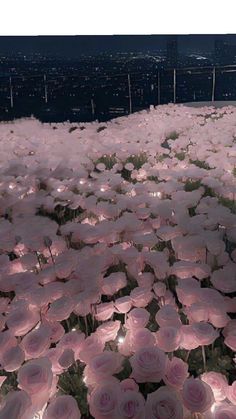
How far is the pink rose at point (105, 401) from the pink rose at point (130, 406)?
0.02 meters

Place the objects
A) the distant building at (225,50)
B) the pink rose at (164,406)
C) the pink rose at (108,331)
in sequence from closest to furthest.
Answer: the pink rose at (164,406) → the pink rose at (108,331) → the distant building at (225,50)

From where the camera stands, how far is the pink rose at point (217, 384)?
61.5 inches

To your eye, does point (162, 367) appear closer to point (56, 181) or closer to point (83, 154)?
point (56, 181)

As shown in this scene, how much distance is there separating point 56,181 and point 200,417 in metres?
3.15

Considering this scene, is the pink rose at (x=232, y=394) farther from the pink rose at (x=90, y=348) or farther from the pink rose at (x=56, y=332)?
the pink rose at (x=56, y=332)

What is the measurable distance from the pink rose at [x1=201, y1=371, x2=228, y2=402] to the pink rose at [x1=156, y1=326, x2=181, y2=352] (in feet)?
0.61

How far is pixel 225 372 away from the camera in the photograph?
1.89m

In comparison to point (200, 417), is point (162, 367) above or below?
above

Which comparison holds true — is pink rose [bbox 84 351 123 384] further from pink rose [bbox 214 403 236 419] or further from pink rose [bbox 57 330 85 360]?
pink rose [bbox 214 403 236 419]

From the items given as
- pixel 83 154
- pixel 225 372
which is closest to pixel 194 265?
A: pixel 225 372

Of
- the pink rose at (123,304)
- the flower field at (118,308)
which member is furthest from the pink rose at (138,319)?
the pink rose at (123,304)

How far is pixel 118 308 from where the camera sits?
6.42ft

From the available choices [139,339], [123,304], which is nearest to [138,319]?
[139,339]

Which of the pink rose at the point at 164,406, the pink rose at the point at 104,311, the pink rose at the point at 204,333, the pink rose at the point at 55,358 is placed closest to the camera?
the pink rose at the point at 164,406
